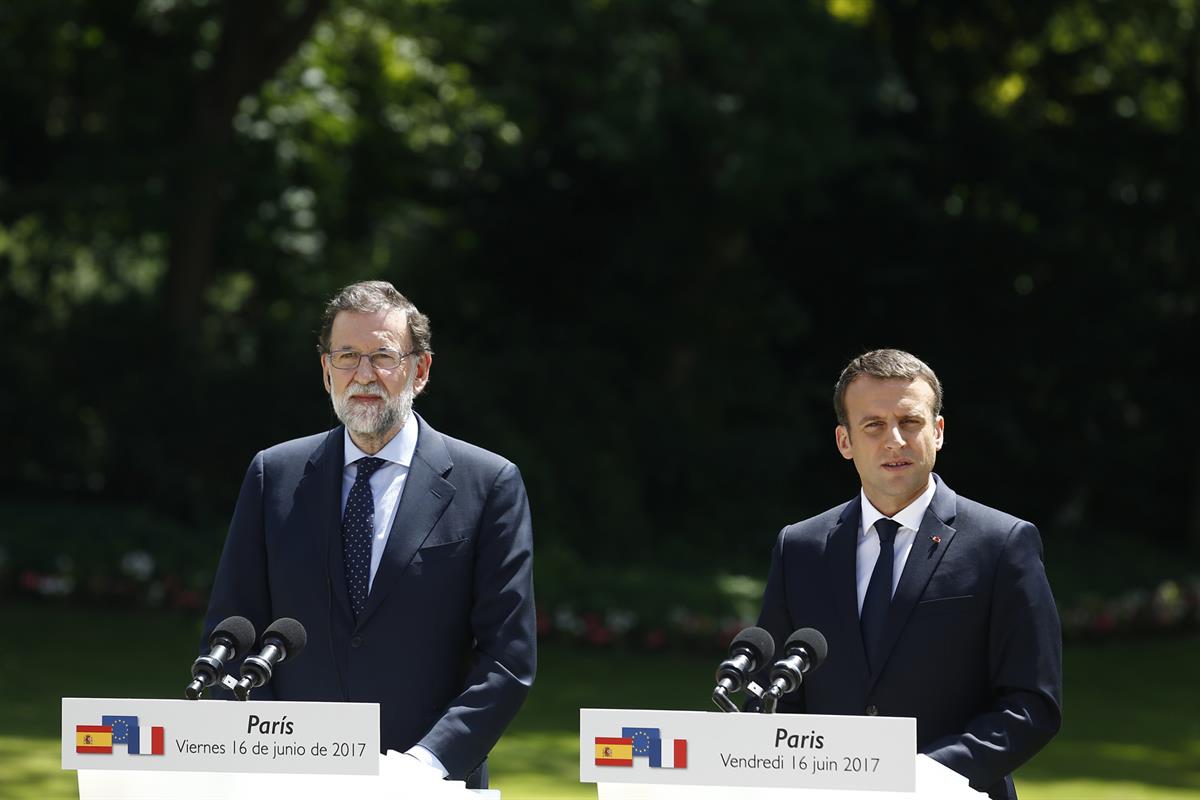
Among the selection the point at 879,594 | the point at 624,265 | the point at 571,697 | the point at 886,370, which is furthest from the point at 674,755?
the point at 624,265

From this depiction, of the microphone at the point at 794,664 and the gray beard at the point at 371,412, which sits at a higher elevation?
the gray beard at the point at 371,412

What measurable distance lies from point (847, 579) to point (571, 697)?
33.2ft

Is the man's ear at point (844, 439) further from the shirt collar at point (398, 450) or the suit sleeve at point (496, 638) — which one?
the shirt collar at point (398, 450)

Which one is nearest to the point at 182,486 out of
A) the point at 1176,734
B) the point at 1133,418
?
the point at 1176,734

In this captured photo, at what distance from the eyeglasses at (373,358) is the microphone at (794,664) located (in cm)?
124

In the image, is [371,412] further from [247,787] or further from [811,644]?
[811,644]

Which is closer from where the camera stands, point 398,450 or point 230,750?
point 230,750

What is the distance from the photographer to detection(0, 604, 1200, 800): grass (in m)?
11.0

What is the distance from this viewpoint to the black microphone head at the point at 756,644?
3.49m

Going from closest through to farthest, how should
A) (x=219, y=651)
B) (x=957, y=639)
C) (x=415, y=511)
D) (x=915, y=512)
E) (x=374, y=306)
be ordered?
(x=219, y=651), (x=957, y=639), (x=915, y=512), (x=374, y=306), (x=415, y=511)

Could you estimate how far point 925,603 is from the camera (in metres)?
4.00

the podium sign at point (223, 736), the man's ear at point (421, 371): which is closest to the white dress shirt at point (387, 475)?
the man's ear at point (421, 371)

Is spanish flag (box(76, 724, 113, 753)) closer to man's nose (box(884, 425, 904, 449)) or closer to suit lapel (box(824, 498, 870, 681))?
suit lapel (box(824, 498, 870, 681))

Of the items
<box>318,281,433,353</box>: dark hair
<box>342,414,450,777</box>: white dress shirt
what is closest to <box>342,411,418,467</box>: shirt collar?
<box>342,414,450,777</box>: white dress shirt
